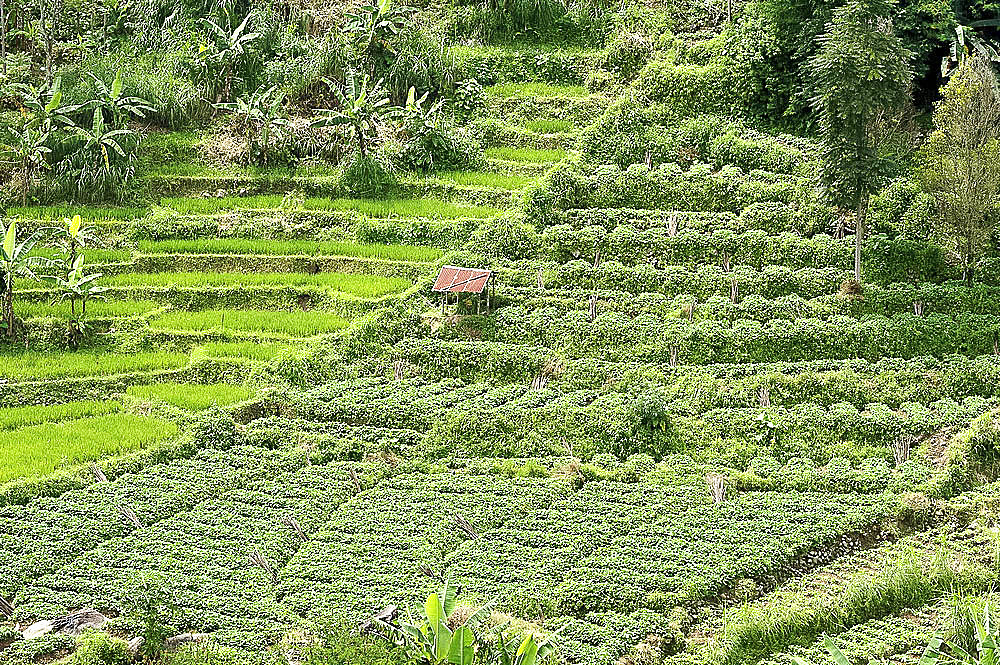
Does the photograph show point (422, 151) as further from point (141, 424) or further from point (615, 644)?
point (615, 644)

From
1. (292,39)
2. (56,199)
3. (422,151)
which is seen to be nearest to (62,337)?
(56,199)

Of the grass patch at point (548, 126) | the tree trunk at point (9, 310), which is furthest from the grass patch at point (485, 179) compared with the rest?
the tree trunk at point (9, 310)

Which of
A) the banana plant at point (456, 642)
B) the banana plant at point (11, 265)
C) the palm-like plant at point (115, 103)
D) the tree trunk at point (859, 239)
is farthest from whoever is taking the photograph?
the palm-like plant at point (115, 103)

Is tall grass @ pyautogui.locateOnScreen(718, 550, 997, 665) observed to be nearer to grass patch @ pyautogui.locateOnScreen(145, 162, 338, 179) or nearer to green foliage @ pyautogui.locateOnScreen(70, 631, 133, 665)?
green foliage @ pyautogui.locateOnScreen(70, 631, 133, 665)

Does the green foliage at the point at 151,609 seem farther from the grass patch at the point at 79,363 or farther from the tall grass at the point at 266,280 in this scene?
the tall grass at the point at 266,280

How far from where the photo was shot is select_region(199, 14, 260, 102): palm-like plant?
13.0 m

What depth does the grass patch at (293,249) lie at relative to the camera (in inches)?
406

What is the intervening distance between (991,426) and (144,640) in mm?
5273

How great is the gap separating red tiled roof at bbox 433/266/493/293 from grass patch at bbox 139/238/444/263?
95 cm

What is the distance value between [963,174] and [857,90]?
1.05m

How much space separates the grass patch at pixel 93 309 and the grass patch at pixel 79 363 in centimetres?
63

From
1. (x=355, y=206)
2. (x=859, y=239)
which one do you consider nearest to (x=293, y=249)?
(x=355, y=206)

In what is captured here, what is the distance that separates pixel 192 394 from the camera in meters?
8.14

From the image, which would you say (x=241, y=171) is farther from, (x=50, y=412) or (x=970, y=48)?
(x=970, y=48)
